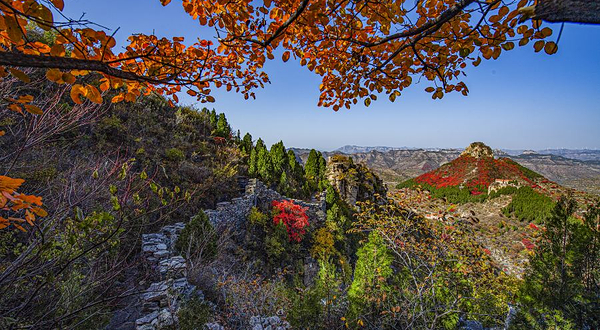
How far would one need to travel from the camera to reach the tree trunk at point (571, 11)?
3.22 feet

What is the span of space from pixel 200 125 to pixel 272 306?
13.1 metres

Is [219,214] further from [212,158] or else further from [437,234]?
[437,234]

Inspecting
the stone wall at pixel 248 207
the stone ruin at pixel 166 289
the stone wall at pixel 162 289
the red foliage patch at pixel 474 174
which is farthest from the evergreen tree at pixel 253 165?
the red foliage patch at pixel 474 174

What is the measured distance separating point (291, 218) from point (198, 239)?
18.7 feet

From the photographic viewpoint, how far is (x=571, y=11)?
3.29 feet

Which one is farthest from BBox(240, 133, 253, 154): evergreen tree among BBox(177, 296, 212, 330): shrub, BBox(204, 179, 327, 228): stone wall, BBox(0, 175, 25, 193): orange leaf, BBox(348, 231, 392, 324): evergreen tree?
BBox(0, 175, 25, 193): orange leaf

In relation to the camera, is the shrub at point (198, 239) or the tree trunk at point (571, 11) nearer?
the tree trunk at point (571, 11)

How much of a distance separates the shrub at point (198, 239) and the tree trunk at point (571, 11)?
679 cm

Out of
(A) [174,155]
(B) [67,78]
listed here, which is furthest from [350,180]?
(B) [67,78]

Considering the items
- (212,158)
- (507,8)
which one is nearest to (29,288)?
(507,8)

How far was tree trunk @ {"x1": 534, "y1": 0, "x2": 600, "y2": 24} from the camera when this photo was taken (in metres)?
0.98

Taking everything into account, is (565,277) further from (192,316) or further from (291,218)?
(291,218)

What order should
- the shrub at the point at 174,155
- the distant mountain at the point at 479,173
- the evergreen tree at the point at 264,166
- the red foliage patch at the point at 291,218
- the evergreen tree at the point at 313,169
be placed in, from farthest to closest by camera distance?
the distant mountain at the point at 479,173, the evergreen tree at the point at 313,169, the evergreen tree at the point at 264,166, the red foliage patch at the point at 291,218, the shrub at the point at 174,155

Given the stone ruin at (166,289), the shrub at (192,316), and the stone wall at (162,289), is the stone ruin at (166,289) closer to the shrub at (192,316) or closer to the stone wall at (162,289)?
the stone wall at (162,289)
